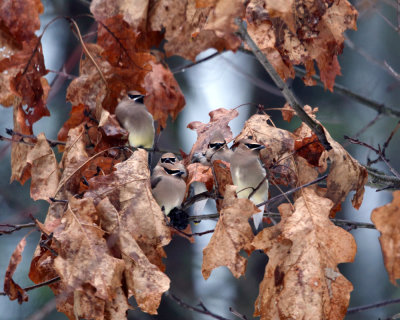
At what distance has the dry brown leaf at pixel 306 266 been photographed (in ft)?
6.91

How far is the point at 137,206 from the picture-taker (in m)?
2.26

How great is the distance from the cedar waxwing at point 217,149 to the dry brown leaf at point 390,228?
1.08 meters

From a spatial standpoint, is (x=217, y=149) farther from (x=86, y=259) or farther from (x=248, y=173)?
(x=86, y=259)

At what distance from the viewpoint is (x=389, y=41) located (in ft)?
27.8

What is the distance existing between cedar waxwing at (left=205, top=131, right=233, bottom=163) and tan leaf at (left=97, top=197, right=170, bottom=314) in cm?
83

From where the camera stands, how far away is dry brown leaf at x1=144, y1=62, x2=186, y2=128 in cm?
334

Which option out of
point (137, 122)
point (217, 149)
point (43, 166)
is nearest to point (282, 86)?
point (217, 149)

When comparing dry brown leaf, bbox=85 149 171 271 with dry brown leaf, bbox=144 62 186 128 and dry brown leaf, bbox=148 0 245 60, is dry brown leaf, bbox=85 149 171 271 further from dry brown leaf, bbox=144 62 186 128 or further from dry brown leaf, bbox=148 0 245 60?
dry brown leaf, bbox=144 62 186 128

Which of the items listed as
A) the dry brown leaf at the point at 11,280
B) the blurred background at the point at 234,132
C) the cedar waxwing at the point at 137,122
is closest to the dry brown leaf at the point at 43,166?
the dry brown leaf at the point at 11,280

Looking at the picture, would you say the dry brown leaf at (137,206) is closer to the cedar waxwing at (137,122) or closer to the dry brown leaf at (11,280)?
the dry brown leaf at (11,280)

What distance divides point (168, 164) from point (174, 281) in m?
Result: 3.42

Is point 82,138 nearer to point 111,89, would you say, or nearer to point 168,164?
point 111,89

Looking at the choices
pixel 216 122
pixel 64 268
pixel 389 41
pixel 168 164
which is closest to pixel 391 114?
pixel 216 122

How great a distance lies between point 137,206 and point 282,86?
0.68 m
